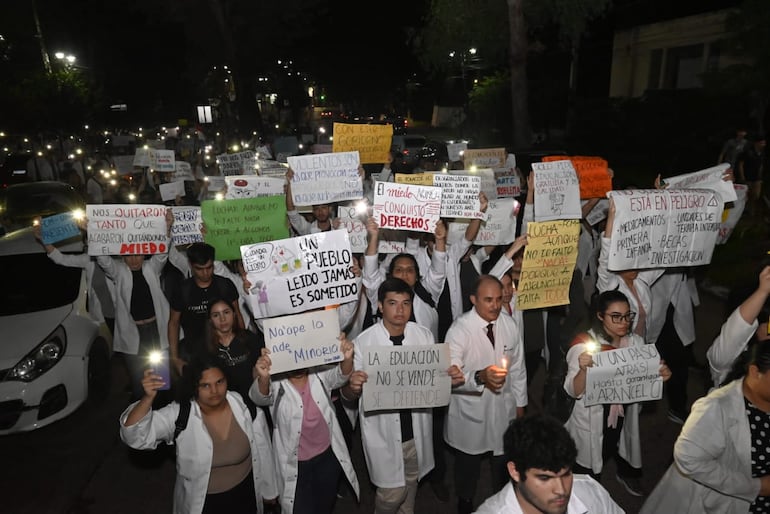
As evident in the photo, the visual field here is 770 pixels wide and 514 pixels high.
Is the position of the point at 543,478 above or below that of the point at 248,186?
below

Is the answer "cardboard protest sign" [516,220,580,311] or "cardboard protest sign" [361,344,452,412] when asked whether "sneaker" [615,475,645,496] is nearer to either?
"cardboard protest sign" [516,220,580,311]

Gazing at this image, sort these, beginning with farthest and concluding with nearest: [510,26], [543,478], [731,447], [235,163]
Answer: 1. [510,26]
2. [235,163]
3. [731,447]
4. [543,478]

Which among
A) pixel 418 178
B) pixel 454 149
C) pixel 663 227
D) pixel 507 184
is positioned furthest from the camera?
pixel 454 149

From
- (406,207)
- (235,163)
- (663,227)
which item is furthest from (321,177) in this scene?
(235,163)

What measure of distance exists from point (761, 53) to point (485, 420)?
16681 mm

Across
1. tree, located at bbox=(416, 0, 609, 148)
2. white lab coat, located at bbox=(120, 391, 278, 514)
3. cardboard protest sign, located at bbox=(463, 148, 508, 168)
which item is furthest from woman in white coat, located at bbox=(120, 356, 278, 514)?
tree, located at bbox=(416, 0, 609, 148)

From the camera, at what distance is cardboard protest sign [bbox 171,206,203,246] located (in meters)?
6.70

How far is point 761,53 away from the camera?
16.3 metres

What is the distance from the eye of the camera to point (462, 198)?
5.87m

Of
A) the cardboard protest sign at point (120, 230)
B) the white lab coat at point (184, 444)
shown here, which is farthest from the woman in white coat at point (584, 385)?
the cardboard protest sign at point (120, 230)

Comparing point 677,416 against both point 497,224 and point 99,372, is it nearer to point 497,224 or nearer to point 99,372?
point 497,224

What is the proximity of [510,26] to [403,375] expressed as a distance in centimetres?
2145

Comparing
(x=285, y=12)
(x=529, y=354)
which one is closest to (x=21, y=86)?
(x=285, y=12)

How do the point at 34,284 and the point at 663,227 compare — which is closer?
the point at 663,227
